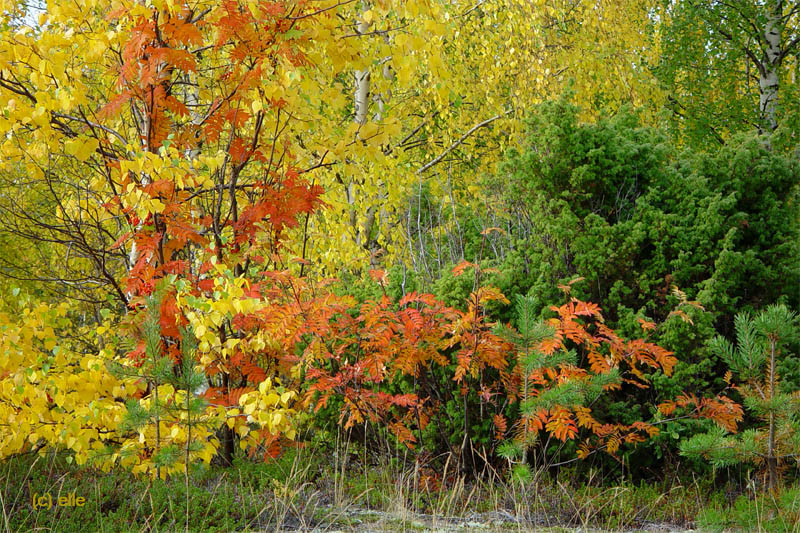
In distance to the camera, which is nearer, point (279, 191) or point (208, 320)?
point (208, 320)

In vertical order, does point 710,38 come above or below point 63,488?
above

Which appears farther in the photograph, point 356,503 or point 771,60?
point 771,60

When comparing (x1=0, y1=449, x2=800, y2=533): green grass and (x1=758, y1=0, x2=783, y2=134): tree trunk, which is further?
(x1=758, y1=0, x2=783, y2=134): tree trunk

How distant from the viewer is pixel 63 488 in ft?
11.8

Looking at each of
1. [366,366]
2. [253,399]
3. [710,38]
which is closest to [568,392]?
[366,366]

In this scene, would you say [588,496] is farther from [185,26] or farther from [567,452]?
[185,26]

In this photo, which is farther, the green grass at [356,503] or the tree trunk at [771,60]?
the tree trunk at [771,60]

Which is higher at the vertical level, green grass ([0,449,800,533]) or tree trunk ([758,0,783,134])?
tree trunk ([758,0,783,134])

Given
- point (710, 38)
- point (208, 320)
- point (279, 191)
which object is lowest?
point (208, 320)

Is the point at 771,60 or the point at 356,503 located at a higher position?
the point at 771,60

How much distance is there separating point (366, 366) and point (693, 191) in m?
2.20

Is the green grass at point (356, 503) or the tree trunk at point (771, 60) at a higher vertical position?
the tree trunk at point (771, 60)

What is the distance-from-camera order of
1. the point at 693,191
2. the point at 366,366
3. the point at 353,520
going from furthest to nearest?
the point at 693,191
the point at 366,366
the point at 353,520

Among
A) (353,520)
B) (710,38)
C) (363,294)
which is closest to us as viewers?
(353,520)
